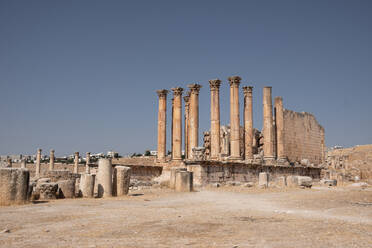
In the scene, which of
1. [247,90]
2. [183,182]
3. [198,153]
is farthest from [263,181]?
[247,90]

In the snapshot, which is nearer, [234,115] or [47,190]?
[47,190]

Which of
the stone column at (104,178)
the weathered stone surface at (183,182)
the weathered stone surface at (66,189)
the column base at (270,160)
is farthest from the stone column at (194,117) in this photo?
the weathered stone surface at (66,189)

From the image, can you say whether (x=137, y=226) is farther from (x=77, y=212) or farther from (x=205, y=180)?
(x=205, y=180)

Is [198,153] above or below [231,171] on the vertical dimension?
above

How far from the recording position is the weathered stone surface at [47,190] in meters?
12.8

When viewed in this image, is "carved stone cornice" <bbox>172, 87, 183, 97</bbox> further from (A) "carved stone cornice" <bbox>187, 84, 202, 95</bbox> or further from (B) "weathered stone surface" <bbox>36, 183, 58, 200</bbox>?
(B) "weathered stone surface" <bbox>36, 183, 58, 200</bbox>

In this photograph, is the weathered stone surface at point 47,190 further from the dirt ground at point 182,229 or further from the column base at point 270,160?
the column base at point 270,160

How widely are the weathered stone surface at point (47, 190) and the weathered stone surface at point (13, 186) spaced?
1.92m

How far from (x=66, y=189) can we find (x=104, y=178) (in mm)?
1452

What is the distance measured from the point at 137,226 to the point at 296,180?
17052 millimetres

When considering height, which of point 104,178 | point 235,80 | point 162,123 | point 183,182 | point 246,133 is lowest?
point 183,182

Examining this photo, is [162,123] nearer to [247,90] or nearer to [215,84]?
[215,84]

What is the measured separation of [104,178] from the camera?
14.1 m

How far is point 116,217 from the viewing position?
7988 millimetres
